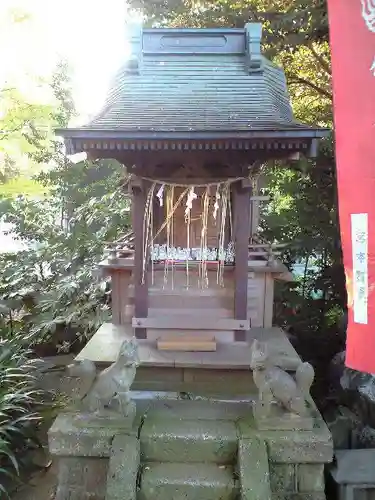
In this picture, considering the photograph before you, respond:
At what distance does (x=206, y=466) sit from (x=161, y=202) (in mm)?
3276

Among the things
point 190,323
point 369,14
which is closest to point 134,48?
point 190,323

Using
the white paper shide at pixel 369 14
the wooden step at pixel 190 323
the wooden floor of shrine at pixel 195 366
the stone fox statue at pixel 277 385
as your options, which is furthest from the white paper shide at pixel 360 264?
the wooden step at pixel 190 323

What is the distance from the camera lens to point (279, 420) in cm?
→ 476

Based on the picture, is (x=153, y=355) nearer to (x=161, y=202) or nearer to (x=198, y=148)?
(x=161, y=202)

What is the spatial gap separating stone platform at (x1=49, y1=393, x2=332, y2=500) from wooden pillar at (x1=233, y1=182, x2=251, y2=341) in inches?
63.6

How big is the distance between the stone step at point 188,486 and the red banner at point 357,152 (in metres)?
2.33

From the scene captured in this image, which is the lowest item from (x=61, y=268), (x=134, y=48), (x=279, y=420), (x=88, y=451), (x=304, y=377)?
(x=88, y=451)

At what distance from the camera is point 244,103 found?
552 cm

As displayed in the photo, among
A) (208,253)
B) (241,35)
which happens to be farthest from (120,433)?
(241,35)

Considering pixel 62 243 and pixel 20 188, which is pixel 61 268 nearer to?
pixel 62 243

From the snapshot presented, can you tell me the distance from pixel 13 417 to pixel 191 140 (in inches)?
172

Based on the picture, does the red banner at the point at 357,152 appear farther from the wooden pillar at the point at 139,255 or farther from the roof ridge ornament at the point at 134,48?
the roof ridge ornament at the point at 134,48

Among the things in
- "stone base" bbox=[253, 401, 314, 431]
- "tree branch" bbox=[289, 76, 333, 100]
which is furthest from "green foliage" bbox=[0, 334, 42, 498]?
"tree branch" bbox=[289, 76, 333, 100]

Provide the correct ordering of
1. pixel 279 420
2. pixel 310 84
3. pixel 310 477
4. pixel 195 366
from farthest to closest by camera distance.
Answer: pixel 310 84, pixel 195 366, pixel 279 420, pixel 310 477
